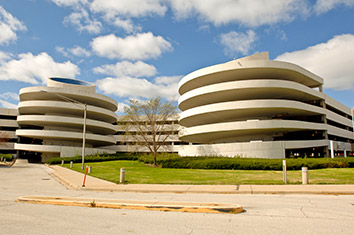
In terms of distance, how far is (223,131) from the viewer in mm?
37375

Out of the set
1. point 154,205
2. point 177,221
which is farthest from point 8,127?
point 177,221

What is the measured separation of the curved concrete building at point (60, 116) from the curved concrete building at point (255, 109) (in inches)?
779

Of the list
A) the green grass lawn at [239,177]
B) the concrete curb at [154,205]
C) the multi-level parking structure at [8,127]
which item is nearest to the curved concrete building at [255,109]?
the green grass lawn at [239,177]

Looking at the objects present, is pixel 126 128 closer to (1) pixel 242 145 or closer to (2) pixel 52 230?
(1) pixel 242 145

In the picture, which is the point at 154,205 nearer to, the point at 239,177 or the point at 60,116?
the point at 239,177

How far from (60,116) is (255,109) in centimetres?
3515

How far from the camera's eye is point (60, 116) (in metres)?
49.2

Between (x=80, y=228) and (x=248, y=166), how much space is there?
2006cm

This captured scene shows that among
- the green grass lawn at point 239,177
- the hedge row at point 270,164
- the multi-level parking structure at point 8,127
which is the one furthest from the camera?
the multi-level parking structure at point 8,127

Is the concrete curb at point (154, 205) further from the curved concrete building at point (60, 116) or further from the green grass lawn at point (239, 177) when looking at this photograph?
the curved concrete building at point (60, 116)

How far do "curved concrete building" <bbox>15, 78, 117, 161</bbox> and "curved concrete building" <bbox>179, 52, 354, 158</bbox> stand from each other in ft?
64.9

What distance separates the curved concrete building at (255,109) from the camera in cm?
3538

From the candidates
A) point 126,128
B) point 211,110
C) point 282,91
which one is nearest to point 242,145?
point 211,110

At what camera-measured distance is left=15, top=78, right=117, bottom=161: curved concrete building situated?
157 ft
